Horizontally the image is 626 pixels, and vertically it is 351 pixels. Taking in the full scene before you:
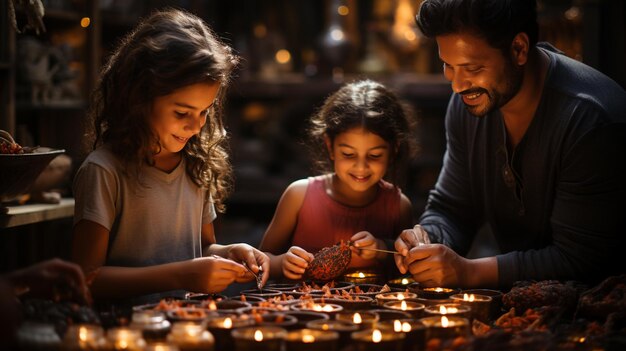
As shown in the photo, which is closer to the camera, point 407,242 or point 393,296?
point 393,296

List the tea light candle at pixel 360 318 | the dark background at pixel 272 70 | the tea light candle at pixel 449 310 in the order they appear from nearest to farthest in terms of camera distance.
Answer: the tea light candle at pixel 360 318, the tea light candle at pixel 449 310, the dark background at pixel 272 70

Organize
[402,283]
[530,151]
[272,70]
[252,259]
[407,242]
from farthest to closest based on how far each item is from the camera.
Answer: [272,70] < [530,151] < [407,242] < [402,283] < [252,259]

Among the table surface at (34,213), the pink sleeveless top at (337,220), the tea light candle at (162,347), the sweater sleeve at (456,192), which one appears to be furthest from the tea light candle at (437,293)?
the table surface at (34,213)

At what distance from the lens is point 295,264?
3.22 meters

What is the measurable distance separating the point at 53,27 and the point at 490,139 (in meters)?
3.50

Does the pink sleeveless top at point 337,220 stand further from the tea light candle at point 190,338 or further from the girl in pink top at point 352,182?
the tea light candle at point 190,338

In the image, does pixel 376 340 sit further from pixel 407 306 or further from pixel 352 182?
pixel 352 182

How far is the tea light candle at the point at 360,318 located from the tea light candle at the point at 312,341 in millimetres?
167

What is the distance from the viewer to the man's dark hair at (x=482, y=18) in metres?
3.20

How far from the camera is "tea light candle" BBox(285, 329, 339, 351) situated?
2.21 metres

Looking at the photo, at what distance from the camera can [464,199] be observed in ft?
12.4

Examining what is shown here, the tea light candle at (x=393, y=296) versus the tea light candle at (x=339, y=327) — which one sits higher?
the tea light candle at (x=339, y=327)

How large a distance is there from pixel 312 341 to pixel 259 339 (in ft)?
0.46

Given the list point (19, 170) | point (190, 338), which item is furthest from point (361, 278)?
point (19, 170)
